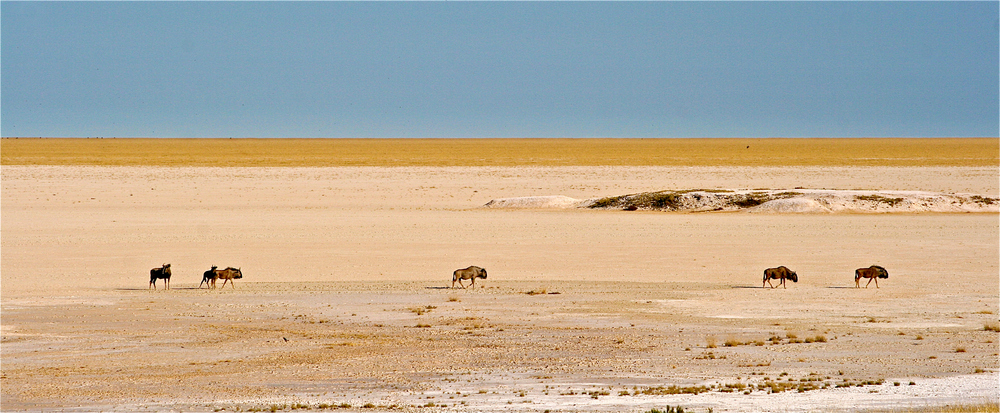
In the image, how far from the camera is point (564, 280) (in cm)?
2159

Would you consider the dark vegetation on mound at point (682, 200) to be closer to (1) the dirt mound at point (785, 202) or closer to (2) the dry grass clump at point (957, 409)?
(1) the dirt mound at point (785, 202)

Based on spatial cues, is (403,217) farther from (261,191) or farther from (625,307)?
(625,307)

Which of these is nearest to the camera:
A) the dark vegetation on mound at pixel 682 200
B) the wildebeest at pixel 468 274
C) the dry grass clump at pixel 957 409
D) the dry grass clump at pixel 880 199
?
the dry grass clump at pixel 957 409

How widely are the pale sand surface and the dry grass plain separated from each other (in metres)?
0.06

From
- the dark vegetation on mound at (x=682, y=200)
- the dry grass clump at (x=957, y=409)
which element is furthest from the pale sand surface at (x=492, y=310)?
the dark vegetation on mound at (x=682, y=200)

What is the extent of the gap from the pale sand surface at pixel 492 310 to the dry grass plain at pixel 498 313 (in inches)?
2.5

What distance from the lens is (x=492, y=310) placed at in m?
17.6

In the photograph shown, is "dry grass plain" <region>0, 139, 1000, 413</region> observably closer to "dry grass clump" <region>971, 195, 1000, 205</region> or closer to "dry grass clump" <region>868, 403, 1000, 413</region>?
"dry grass clump" <region>868, 403, 1000, 413</region>

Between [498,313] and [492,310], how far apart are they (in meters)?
0.31

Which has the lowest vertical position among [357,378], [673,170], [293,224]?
[357,378]

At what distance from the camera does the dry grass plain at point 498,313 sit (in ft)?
38.2

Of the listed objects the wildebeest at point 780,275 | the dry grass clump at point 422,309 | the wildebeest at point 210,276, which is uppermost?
the wildebeest at point 780,275

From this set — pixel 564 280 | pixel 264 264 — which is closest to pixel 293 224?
pixel 264 264

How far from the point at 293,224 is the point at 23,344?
19512 mm
